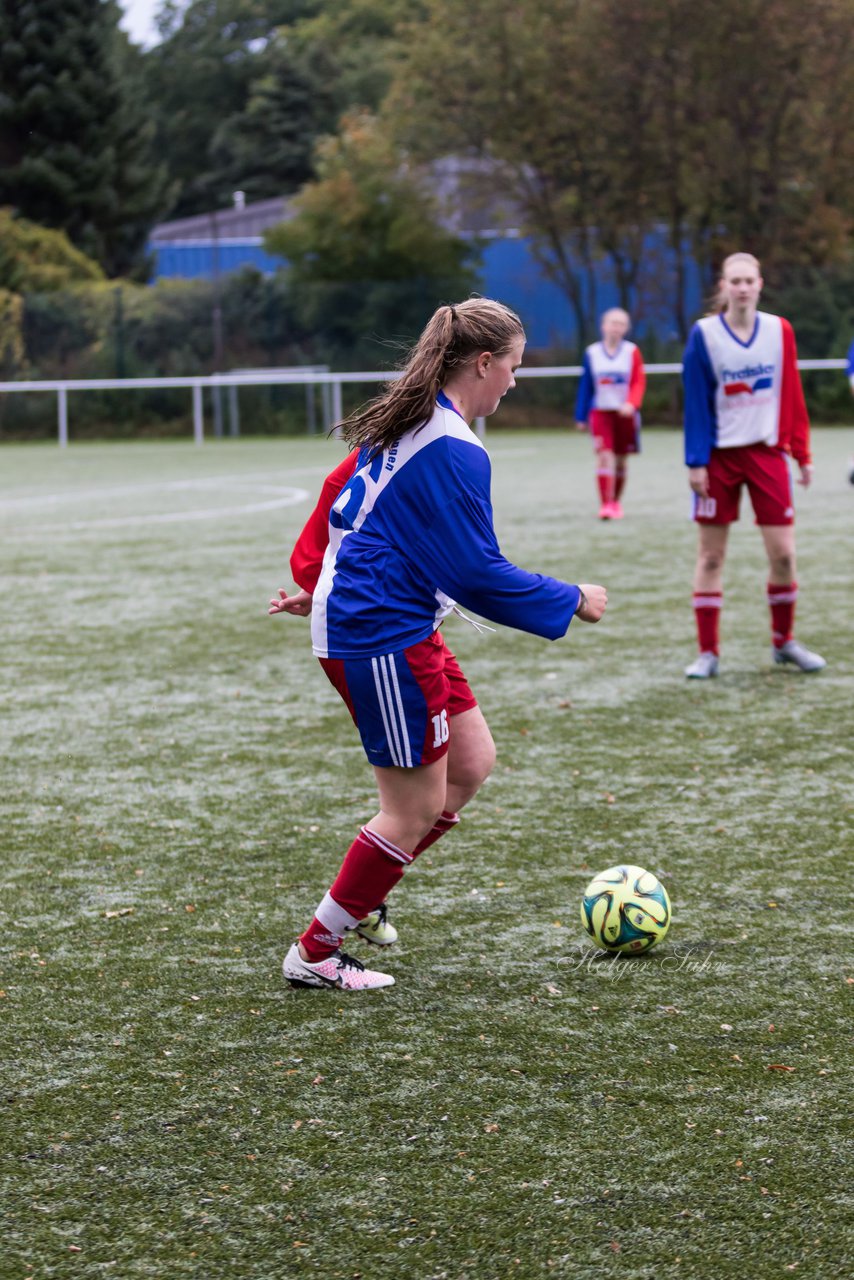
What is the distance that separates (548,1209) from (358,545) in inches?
62.3

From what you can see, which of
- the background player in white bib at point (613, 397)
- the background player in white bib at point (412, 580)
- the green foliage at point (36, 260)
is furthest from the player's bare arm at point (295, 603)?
the green foliage at point (36, 260)

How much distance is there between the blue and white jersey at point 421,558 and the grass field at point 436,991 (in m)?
0.92

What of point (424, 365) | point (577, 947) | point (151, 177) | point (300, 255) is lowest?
point (577, 947)

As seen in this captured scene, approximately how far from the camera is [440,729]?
149 inches

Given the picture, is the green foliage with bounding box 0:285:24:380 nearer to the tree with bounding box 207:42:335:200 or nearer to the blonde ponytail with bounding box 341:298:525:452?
the tree with bounding box 207:42:335:200

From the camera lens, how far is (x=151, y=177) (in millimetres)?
42562

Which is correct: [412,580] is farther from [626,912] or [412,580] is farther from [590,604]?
[626,912]

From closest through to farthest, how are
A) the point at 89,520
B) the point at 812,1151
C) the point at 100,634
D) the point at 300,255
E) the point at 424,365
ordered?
the point at 812,1151 < the point at 424,365 < the point at 100,634 < the point at 89,520 < the point at 300,255

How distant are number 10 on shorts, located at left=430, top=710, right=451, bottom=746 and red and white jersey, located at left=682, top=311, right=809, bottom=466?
13.5ft

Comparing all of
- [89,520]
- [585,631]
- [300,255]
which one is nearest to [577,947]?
A: [585,631]

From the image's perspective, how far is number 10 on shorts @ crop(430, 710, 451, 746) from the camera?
3770 millimetres

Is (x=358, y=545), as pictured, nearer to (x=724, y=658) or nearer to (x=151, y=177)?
(x=724, y=658)

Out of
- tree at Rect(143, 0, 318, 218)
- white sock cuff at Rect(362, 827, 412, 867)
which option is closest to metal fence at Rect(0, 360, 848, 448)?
white sock cuff at Rect(362, 827, 412, 867)

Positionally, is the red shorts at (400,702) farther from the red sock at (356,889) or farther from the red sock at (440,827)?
the red sock at (440,827)
